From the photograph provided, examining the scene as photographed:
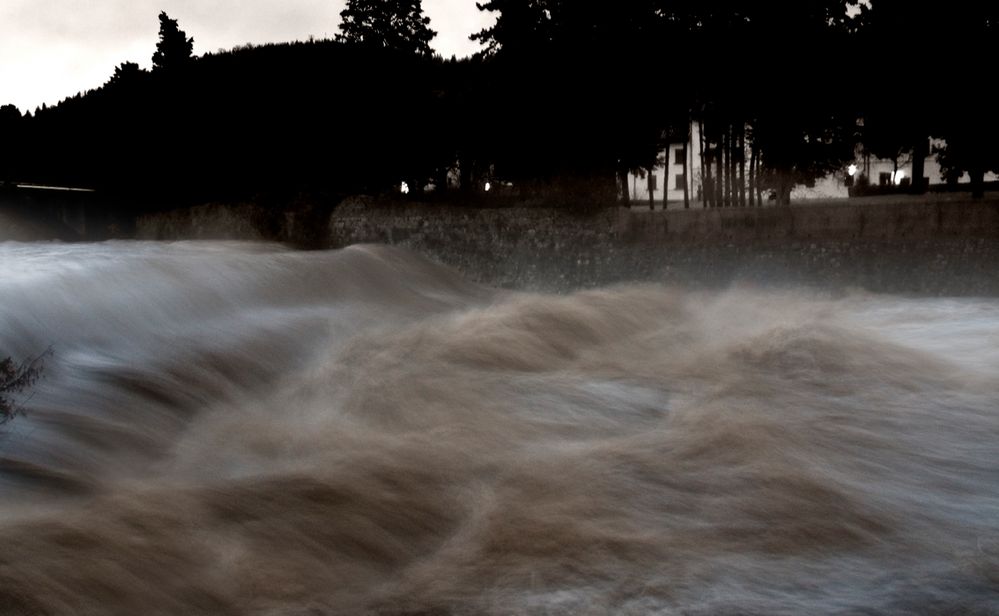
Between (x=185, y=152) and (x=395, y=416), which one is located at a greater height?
(x=185, y=152)

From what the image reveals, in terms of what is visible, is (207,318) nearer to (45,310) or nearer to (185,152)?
(45,310)

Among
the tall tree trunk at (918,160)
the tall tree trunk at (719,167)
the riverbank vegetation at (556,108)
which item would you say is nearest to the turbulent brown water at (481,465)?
the riverbank vegetation at (556,108)

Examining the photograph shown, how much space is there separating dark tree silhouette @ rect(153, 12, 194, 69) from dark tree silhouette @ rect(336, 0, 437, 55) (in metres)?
5.51

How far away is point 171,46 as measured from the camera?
33.5 metres

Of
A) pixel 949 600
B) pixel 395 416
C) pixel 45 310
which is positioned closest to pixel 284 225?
pixel 45 310

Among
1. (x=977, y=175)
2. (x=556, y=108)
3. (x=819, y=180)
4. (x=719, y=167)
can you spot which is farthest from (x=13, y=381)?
(x=819, y=180)

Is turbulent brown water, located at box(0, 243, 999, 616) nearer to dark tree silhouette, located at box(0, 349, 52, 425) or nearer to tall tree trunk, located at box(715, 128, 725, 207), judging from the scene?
dark tree silhouette, located at box(0, 349, 52, 425)

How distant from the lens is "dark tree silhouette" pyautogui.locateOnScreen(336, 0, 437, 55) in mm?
34781

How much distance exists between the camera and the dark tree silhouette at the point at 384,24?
3478 centimetres

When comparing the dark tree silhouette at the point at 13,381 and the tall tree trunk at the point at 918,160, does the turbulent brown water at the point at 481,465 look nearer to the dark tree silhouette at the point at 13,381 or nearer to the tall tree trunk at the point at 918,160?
the dark tree silhouette at the point at 13,381

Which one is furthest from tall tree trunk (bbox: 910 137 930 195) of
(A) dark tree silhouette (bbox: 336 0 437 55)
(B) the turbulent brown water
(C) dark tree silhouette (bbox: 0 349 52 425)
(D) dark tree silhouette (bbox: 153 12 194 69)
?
(D) dark tree silhouette (bbox: 153 12 194 69)

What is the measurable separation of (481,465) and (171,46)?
31.6 meters

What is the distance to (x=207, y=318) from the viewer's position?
37.4 ft

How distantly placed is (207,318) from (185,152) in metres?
19.9
